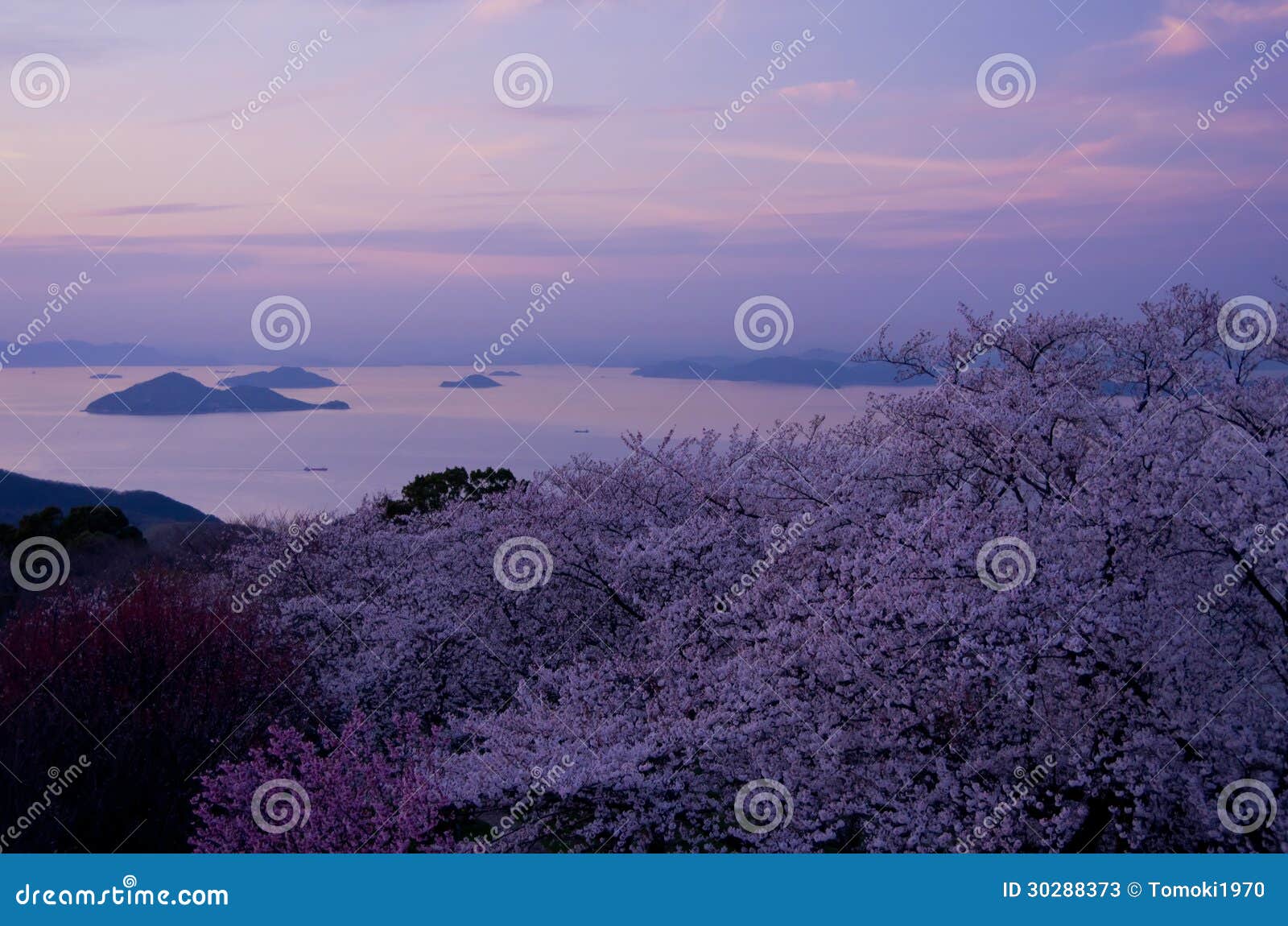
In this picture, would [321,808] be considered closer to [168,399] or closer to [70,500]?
[168,399]

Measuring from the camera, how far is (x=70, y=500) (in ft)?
195

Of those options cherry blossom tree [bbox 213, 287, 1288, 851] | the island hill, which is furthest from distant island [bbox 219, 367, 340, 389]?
cherry blossom tree [bbox 213, 287, 1288, 851]

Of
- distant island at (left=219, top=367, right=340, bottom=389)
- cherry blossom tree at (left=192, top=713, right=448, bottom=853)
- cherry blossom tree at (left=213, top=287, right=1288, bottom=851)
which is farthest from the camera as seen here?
distant island at (left=219, top=367, right=340, bottom=389)

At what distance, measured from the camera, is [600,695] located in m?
13.7

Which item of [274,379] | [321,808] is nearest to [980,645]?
[321,808]

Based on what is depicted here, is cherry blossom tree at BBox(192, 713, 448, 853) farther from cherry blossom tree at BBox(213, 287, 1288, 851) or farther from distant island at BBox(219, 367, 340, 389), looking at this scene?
distant island at BBox(219, 367, 340, 389)

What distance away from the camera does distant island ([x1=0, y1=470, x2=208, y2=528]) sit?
57812 millimetres

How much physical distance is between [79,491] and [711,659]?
57.5 m

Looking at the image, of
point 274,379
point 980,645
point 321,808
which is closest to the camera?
point 980,645

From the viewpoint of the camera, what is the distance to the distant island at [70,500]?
190 ft

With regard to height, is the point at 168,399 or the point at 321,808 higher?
the point at 168,399

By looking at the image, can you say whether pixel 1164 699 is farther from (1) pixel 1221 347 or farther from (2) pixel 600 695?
(2) pixel 600 695

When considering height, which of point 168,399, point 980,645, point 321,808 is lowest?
point 321,808

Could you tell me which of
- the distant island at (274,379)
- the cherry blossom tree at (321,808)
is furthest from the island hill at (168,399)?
the cherry blossom tree at (321,808)
